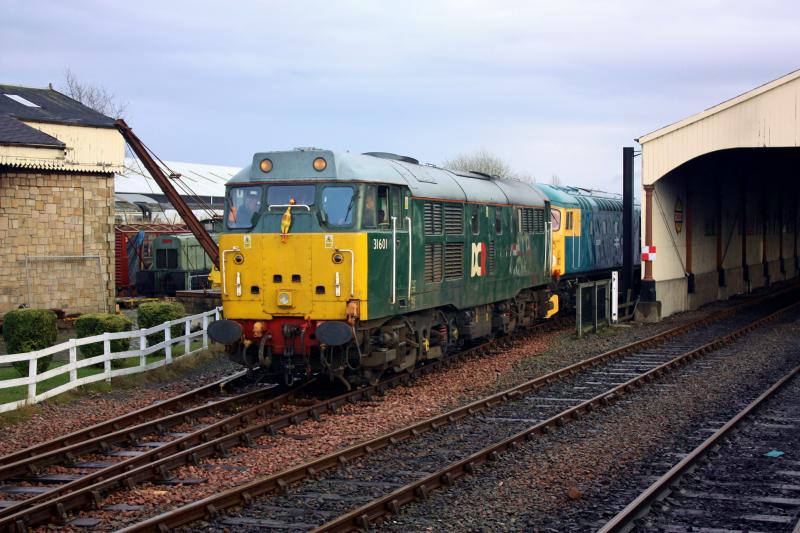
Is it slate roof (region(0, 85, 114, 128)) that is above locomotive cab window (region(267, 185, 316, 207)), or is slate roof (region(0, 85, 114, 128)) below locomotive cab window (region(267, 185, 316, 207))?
above

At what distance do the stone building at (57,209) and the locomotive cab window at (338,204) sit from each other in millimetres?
13983

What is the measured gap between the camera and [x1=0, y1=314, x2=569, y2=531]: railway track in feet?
29.0

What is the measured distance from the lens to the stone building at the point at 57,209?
82.5ft

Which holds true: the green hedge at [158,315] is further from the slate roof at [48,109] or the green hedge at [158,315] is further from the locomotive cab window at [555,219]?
the locomotive cab window at [555,219]

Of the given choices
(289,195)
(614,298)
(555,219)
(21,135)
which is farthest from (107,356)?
(614,298)

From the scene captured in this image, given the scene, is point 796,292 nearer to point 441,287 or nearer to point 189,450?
point 441,287

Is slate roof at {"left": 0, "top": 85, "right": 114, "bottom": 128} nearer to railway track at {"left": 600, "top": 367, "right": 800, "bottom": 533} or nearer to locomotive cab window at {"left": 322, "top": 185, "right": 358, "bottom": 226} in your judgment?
locomotive cab window at {"left": 322, "top": 185, "right": 358, "bottom": 226}

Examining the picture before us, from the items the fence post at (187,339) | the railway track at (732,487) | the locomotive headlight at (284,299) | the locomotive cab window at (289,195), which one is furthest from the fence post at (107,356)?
Result: the railway track at (732,487)

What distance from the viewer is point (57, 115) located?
28719 millimetres

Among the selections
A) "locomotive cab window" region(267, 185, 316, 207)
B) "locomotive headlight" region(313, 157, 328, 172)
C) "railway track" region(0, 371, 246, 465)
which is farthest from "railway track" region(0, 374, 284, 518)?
"locomotive headlight" region(313, 157, 328, 172)

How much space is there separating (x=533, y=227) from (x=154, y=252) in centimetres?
2115

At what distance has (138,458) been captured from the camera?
34.9ft

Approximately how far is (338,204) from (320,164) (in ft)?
2.27

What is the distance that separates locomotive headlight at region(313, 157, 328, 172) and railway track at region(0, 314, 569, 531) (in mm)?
3498
